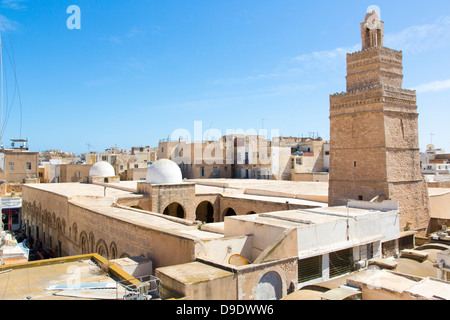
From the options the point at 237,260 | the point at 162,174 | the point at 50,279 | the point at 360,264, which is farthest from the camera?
the point at 162,174

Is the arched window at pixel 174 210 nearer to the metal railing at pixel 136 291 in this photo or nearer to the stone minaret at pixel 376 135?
the stone minaret at pixel 376 135

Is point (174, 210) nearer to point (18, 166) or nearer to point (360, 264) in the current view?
point (360, 264)

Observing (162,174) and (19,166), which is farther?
(19,166)

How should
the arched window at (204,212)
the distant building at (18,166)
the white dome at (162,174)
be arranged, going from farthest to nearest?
A: 1. the distant building at (18,166)
2. the arched window at (204,212)
3. the white dome at (162,174)

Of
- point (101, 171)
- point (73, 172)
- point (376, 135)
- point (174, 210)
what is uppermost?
point (376, 135)

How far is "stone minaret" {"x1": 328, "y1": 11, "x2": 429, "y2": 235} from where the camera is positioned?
14242 millimetres

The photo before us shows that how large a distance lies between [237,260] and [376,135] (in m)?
8.08

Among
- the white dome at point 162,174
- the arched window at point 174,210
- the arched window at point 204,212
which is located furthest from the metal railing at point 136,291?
the arched window at point 204,212

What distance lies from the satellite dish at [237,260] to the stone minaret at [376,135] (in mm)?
6479

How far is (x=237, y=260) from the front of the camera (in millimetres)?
10367

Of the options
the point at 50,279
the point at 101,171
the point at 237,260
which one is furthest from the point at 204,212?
the point at 50,279

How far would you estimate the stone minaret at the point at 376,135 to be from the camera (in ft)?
46.7

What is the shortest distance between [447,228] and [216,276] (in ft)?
41.6
